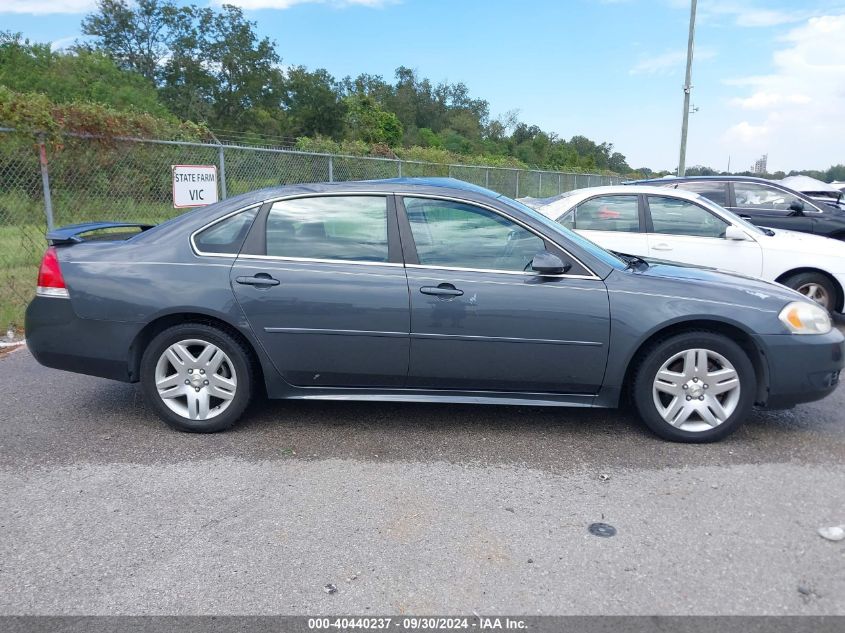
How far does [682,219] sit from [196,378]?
17.8ft

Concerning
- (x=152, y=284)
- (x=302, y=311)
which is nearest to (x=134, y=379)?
(x=152, y=284)

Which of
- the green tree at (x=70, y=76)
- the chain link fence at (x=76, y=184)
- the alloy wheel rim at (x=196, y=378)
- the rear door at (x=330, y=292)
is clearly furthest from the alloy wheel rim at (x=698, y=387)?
the green tree at (x=70, y=76)

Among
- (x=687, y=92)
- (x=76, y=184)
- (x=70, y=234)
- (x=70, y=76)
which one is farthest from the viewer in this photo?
Result: (x=70, y=76)

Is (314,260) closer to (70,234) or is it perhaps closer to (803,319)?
(70,234)

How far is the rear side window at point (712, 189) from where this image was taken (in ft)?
30.8

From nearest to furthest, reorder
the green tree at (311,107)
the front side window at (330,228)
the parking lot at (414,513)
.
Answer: the parking lot at (414,513) → the front side window at (330,228) → the green tree at (311,107)

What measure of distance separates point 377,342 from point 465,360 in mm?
539

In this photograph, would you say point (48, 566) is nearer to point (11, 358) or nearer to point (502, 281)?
point (502, 281)

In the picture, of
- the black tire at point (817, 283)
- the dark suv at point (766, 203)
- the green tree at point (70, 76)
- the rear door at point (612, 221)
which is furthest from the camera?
the green tree at point (70, 76)

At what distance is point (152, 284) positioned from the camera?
164 inches

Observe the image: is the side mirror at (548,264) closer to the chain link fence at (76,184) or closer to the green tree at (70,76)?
the chain link fence at (76,184)

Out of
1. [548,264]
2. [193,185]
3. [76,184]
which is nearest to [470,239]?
[548,264]

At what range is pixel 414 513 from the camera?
3.28 meters

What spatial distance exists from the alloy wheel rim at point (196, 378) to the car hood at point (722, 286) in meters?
2.65
